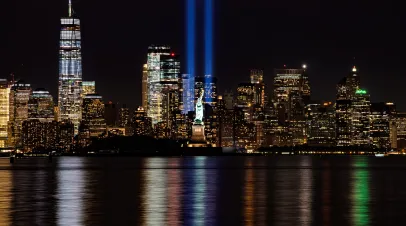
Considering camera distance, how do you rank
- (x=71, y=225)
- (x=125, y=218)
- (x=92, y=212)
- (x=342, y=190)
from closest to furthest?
(x=71, y=225)
(x=125, y=218)
(x=92, y=212)
(x=342, y=190)

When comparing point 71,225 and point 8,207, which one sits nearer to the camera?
point 71,225

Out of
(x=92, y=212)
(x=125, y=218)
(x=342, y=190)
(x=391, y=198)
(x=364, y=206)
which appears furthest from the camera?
(x=342, y=190)

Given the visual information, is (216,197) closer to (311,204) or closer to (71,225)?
(311,204)

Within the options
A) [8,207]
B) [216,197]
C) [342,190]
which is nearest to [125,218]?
[8,207]

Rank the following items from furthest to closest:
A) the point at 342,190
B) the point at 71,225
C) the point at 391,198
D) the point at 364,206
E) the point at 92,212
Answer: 1. the point at 342,190
2. the point at 391,198
3. the point at 364,206
4. the point at 92,212
5. the point at 71,225

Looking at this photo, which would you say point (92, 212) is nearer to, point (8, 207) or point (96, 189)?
point (8, 207)

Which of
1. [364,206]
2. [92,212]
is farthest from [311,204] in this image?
[92,212]

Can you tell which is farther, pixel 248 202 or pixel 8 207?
pixel 248 202

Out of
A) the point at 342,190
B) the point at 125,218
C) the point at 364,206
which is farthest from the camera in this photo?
the point at 342,190
